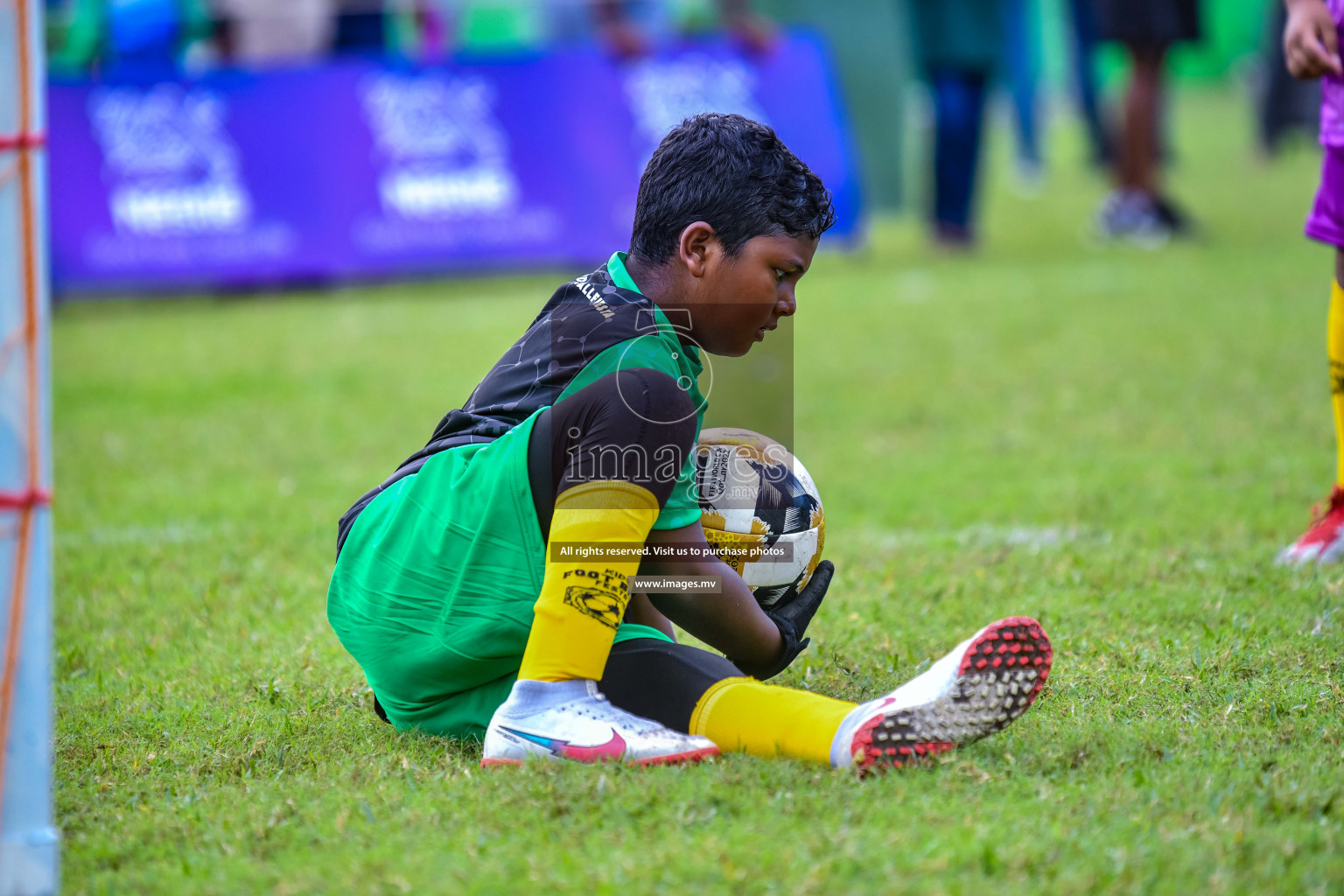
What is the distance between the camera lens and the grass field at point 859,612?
1933 millimetres

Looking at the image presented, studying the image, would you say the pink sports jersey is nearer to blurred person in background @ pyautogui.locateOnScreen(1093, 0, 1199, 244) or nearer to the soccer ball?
the soccer ball

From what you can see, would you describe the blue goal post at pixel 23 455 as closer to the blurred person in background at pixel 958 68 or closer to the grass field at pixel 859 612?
the grass field at pixel 859 612

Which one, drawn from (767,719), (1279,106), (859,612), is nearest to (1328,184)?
(859,612)

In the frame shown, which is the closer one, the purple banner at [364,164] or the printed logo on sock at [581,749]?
the printed logo on sock at [581,749]

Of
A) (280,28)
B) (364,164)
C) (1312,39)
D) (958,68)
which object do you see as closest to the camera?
(1312,39)

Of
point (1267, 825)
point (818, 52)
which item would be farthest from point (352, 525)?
point (818, 52)

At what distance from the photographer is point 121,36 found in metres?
9.35

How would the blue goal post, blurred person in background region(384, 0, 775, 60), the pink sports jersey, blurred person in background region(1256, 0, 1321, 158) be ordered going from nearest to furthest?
the blue goal post, the pink sports jersey, blurred person in background region(384, 0, 775, 60), blurred person in background region(1256, 0, 1321, 158)

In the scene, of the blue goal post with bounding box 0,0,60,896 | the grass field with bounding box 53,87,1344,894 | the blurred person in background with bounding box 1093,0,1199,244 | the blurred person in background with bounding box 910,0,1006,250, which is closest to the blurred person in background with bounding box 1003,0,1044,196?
the blurred person in background with bounding box 910,0,1006,250

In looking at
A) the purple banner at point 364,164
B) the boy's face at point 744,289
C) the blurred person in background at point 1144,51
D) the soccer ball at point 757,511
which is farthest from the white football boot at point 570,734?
the blurred person in background at point 1144,51

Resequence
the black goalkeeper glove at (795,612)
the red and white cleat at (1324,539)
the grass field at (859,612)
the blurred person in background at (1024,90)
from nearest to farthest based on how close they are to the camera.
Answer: the grass field at (859,612), the black goalkeeper glove at (795,612), the red and white cleat at (1324,539), the blurred person in background at (1024,90)

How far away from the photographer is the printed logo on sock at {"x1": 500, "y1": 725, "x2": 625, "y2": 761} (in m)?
2.24

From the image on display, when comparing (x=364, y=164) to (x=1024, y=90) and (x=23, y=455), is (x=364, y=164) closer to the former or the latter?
(x=1024, y=90)

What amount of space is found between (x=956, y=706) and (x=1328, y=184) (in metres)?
1.87
